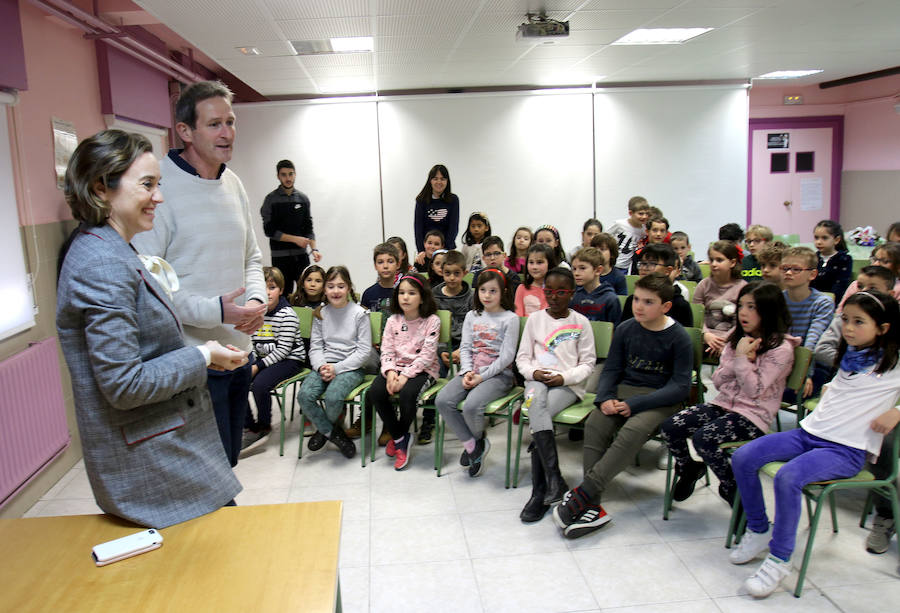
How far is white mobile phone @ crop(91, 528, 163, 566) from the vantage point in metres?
1.36

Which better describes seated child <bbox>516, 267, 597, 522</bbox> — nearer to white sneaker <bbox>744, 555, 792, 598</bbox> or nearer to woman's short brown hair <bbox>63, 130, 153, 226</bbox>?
white sneaker <bbox>744, 555, 792, 598</bbox>

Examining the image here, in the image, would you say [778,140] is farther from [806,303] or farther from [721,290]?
[806,303]

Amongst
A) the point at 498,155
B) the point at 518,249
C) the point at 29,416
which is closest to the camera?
the point at 29,416

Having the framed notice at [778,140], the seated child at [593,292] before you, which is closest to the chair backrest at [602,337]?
the seated child at [593,292]

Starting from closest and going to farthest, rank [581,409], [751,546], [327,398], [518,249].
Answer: [751,546]
[581,409]
[327,398]
[518,249]

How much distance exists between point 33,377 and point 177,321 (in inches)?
106

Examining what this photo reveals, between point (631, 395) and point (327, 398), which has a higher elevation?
point (631, 395)

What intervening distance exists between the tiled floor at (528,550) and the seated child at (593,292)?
876mm

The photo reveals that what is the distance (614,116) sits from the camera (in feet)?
27.4

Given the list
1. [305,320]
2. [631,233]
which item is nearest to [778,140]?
[631,233]

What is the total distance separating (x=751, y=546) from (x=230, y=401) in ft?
6.95

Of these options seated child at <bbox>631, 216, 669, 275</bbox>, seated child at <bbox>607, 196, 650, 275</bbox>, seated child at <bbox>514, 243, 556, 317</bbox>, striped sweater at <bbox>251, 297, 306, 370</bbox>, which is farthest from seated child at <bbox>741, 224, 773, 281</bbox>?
striped sweater at <bbox>251, 297, 306, 370</bbox>

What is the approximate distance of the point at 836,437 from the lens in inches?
101

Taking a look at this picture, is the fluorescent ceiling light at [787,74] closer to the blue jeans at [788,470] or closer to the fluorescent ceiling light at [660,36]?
the fluorescent ceiling light at [660,36]
